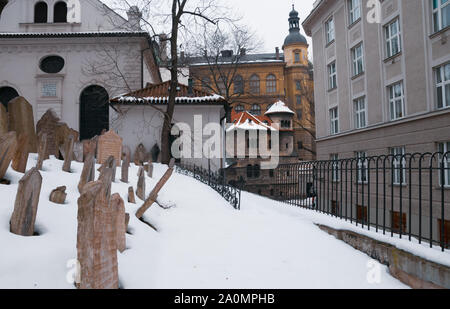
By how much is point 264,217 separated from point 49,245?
445 centimetres

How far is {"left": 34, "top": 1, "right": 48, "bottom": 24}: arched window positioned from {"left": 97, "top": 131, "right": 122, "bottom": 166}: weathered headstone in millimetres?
20656

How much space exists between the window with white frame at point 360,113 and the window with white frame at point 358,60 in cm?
163

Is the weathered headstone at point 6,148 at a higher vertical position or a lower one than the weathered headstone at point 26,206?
higher

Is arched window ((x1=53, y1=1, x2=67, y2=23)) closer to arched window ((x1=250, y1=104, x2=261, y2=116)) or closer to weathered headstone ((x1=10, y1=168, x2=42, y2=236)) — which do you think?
weathered headstone ((x1=10, y1=168, x2=42, y2=236))

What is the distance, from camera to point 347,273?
3.53m

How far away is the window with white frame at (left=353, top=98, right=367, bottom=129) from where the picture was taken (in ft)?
57.6

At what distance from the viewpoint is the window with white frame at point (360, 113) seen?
57.6 feet

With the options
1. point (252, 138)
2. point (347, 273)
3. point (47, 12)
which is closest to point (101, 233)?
point (347, 273)

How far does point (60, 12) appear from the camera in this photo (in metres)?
23.2

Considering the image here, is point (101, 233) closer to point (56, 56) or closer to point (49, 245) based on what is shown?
point (49, 245)

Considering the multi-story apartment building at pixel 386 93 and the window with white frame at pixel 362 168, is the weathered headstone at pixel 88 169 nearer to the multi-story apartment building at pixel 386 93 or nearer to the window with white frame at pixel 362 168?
the window with white frame at pixel 362 168

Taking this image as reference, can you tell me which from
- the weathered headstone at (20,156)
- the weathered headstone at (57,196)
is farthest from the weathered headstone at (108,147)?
the weathered headstone at (57,196)

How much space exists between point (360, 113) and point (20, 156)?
17480mm

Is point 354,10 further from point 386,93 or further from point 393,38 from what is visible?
point 386,93
